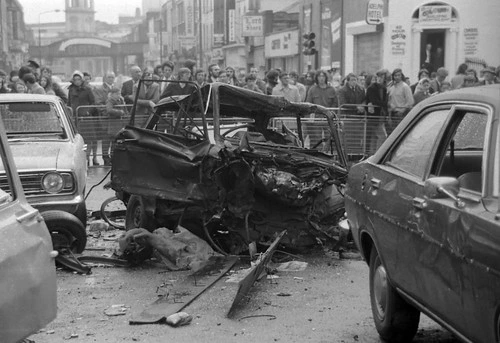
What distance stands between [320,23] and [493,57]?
12.8 m

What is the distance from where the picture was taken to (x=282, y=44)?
49219 millimetres

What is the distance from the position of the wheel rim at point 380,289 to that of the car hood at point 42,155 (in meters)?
4.33

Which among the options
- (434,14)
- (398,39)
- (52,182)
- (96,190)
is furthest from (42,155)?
(434,14)

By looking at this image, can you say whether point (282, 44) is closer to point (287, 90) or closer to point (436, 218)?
point (287, 90)

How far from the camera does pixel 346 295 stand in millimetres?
7680

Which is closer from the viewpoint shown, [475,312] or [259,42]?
[475,312]

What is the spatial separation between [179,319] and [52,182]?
10.5 ft

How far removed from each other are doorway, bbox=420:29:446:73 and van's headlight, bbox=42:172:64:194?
2289cm

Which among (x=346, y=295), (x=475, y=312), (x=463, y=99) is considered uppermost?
(x=463, y=99)

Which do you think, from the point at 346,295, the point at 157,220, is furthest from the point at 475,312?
the point at 157,220

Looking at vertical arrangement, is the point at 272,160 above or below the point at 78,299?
above

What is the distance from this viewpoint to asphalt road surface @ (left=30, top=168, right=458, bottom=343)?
638 cm

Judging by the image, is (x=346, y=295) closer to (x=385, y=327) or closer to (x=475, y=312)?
(x=385, y=327)

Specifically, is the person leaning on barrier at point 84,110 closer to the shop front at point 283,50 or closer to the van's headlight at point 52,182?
the van's headlight at point 52,182
